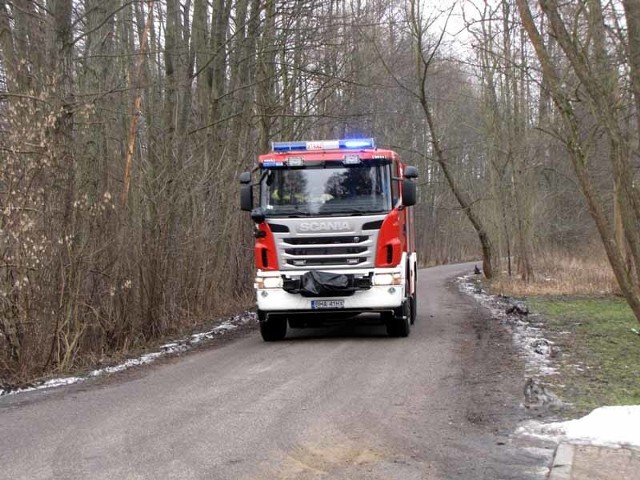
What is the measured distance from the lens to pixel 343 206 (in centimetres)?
1206

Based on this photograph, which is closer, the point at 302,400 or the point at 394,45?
the point at 302,400

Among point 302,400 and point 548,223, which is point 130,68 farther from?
point 548,223

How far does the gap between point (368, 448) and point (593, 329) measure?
8670mm

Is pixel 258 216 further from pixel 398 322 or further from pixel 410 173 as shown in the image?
pixel 398 322

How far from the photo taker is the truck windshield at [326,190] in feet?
39.6

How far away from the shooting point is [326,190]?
40.1 feet

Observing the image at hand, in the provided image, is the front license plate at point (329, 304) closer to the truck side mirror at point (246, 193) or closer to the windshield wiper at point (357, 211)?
the windshield wiper at point (357, 211)

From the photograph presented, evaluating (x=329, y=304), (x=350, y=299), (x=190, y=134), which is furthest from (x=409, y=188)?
(x=190, y=134)

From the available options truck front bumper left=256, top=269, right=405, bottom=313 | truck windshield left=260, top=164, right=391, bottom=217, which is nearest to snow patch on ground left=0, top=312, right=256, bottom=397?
truck front bumper left=256, top=269, right=405, bottom=313

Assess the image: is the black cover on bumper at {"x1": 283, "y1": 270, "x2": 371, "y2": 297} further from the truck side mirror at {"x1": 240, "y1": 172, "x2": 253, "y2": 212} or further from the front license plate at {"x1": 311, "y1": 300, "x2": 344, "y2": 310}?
the truck side mirror at {"x1": 240, "y1": 172, "x2": 253, "y2": 212}

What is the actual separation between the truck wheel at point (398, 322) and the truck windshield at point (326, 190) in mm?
1804

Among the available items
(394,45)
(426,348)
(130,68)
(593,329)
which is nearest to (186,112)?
(130,68)

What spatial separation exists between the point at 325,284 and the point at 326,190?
1628 millimetres

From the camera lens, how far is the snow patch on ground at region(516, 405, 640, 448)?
18.9 feet
